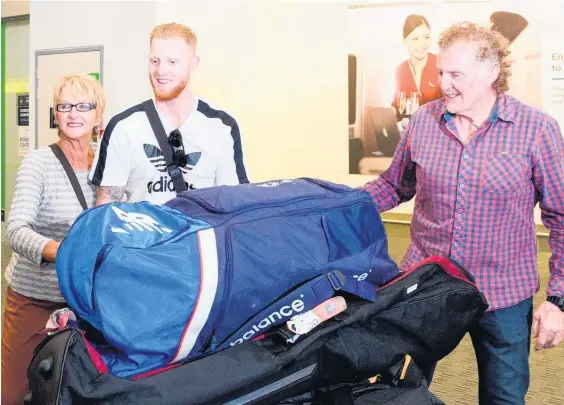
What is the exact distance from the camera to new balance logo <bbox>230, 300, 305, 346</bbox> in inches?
41.5

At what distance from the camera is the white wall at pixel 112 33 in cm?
410

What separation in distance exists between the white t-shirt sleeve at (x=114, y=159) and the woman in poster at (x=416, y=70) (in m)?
3.85

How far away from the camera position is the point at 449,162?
5.56ft

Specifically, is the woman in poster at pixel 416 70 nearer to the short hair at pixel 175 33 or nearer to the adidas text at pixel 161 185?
the short hair at pixel 175 33

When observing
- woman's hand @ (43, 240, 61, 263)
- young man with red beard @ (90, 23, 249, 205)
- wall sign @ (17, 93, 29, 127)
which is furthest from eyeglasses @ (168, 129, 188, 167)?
wall sign @ (17, 93, 29, 127)

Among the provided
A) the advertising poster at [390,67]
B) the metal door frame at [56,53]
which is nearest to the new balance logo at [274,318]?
the metal door frame at [56,53]

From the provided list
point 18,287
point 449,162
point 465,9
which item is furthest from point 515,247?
point 465,9

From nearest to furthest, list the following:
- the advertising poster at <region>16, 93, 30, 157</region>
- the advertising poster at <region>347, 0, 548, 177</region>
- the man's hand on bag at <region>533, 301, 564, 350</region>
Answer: the man's hand on bag at <region>533, 301, 564, 350</region>
the advertising poster at <region>347, 0, 548, 177</region>
the advertising poster at <region>16, 93, 30, 157</region>

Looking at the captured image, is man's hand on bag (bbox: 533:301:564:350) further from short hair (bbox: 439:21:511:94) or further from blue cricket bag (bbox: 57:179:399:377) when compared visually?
blue cricket bag (bbox: 57:179:399:377)

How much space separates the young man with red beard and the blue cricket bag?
0.55m

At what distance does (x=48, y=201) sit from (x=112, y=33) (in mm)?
2510

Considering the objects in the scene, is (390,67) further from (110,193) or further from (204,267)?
(204,267)

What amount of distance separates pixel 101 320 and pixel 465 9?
15.3ft

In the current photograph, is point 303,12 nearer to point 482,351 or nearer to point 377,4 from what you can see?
point 377,4
